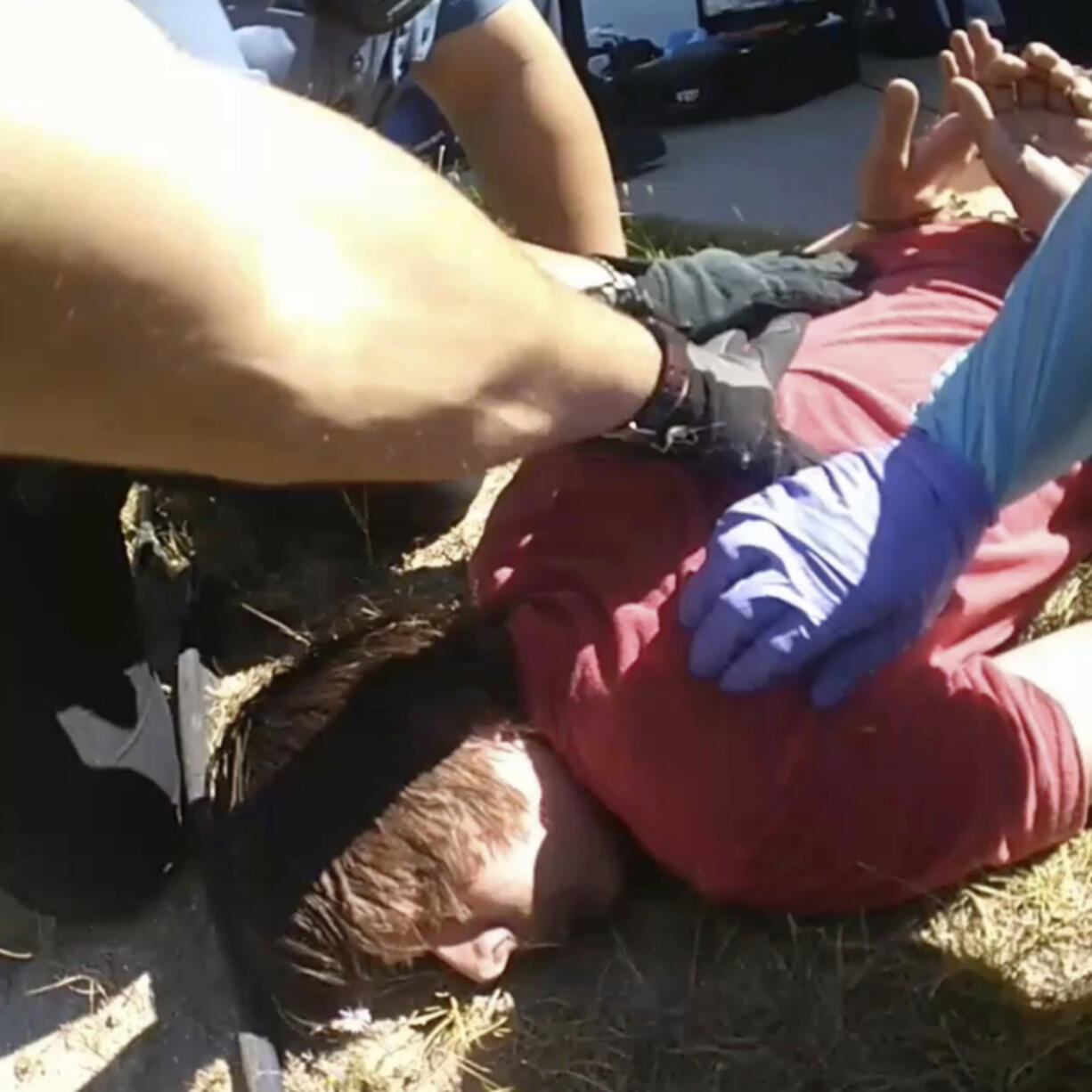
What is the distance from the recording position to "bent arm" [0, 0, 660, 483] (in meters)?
0.64

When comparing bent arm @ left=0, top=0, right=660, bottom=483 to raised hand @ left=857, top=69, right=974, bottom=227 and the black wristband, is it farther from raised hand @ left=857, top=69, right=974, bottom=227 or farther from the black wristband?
raised hand @ left=857, top=69, right=974, bottom=227

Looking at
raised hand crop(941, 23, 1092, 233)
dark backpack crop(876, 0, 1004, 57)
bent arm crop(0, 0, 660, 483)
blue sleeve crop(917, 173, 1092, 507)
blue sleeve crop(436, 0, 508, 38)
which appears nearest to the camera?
bent arm crop(0, 0, 660, 483)

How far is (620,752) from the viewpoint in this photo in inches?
42.3

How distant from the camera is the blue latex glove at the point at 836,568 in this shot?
1032mm

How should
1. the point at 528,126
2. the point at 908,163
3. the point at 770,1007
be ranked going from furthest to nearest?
1. the point at 528,126
2. the point at 908,163
3. the point at 770,1007

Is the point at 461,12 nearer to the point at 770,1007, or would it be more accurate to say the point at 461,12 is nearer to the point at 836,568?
the point at 836,568

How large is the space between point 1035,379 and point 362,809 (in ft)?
1.58

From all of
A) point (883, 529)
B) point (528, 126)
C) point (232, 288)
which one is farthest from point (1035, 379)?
point (528, 126)

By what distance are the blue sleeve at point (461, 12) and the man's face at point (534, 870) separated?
632mm

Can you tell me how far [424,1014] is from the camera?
1.17m

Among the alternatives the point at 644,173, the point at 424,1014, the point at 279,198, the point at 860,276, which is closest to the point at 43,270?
the point at 279,198

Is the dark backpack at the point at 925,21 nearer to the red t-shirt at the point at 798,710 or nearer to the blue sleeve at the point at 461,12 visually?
the blue sleeve at the point at 461,12

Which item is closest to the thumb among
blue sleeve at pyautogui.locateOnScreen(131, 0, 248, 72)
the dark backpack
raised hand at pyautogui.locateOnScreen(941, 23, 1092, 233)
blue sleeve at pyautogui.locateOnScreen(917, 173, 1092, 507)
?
blue sleeve at pyautogui.locateOnScreen(917, 173, 1092, 507)

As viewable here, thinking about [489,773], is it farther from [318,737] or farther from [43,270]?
→ [43,270]
